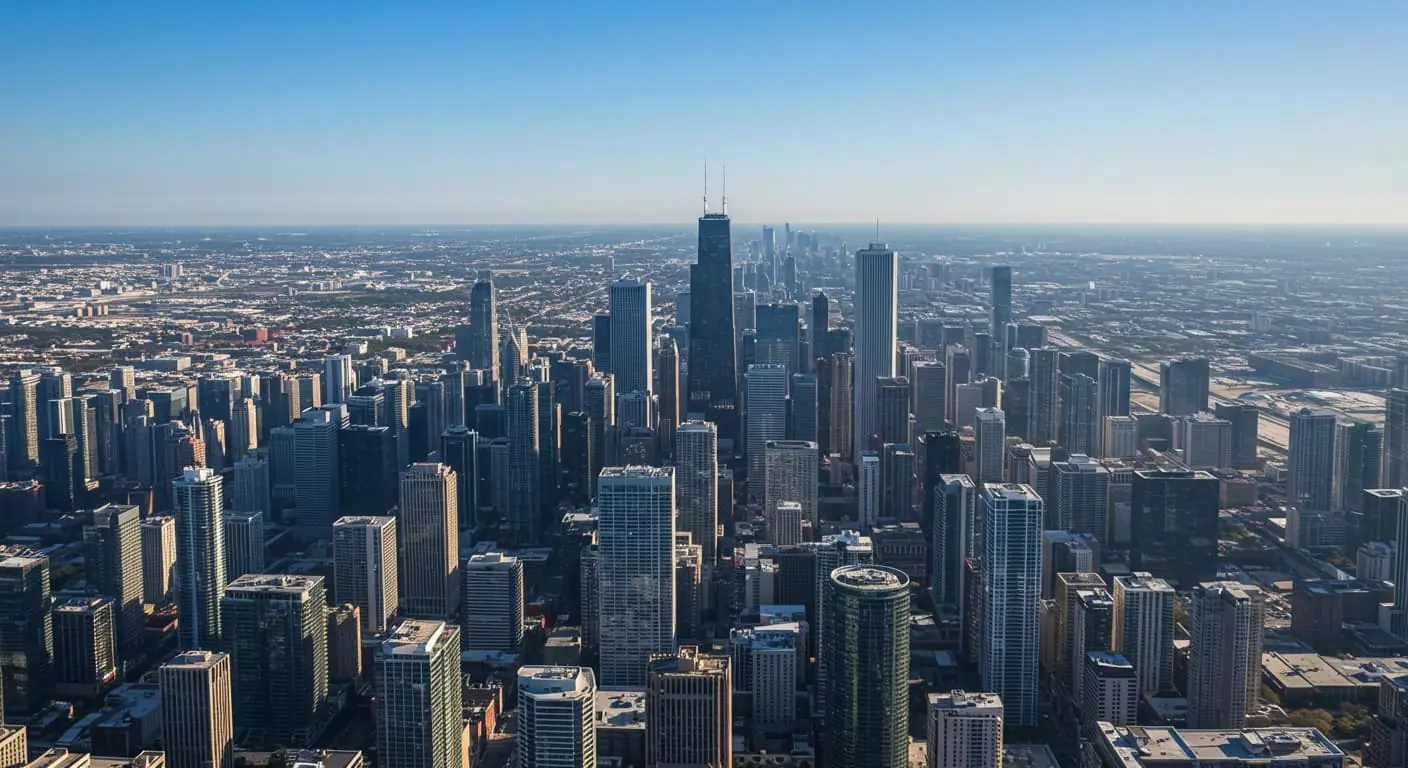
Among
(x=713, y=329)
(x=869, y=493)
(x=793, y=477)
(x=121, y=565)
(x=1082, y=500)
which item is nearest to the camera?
(x=121, y=565)

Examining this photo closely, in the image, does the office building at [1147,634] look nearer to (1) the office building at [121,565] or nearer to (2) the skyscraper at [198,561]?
(2) the skyscraper at [198,561]

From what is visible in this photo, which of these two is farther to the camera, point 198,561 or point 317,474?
point 317,474

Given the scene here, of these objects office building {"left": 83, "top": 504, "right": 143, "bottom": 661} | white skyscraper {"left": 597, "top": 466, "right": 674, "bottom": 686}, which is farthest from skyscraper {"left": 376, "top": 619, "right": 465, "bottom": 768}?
office building {"left": 83, "top": 504, "right": 143, "bottom": 661}

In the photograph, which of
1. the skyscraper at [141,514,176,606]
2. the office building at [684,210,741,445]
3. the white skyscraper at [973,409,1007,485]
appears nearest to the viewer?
the skyscraper at [141,514,176,606]

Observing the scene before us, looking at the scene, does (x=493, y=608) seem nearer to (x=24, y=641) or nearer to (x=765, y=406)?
(x=24, y=641)

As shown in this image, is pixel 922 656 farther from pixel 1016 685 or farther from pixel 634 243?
pixel 634 243

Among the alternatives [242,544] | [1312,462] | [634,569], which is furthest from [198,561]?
[1312,462]

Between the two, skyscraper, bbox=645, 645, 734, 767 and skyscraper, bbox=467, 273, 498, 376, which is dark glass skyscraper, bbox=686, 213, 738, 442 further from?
skyscraper, bbox=645, 645, 734, 767
